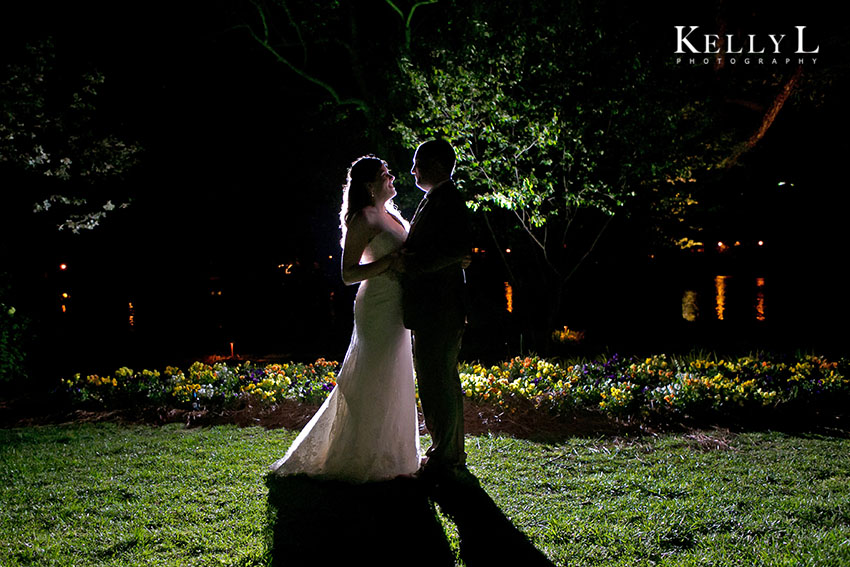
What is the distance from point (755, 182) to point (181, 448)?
2173 cm

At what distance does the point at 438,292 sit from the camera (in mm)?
3922

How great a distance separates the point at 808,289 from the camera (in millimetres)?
21484

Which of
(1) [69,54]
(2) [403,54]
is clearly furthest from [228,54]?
(2) [403,54]

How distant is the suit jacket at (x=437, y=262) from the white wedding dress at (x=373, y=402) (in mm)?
171

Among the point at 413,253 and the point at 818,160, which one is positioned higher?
the point at 818,160

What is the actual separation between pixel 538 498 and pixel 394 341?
1.44 meters

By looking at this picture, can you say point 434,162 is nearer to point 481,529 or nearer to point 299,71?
point 481,529

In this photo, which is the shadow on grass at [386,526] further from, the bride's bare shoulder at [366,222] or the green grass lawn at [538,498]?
the bride's bare shoulder at [366,222]

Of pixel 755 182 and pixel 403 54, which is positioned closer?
pixel 403 54

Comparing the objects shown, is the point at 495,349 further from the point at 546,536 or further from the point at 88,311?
the point at 88,311

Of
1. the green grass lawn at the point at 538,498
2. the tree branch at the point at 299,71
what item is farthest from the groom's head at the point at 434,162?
the tree branch at the point at 299,71

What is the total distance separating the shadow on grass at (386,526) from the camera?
10.2 feet

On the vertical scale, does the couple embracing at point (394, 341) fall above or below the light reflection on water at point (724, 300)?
below

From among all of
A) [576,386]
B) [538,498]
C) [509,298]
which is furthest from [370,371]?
[509,298]
